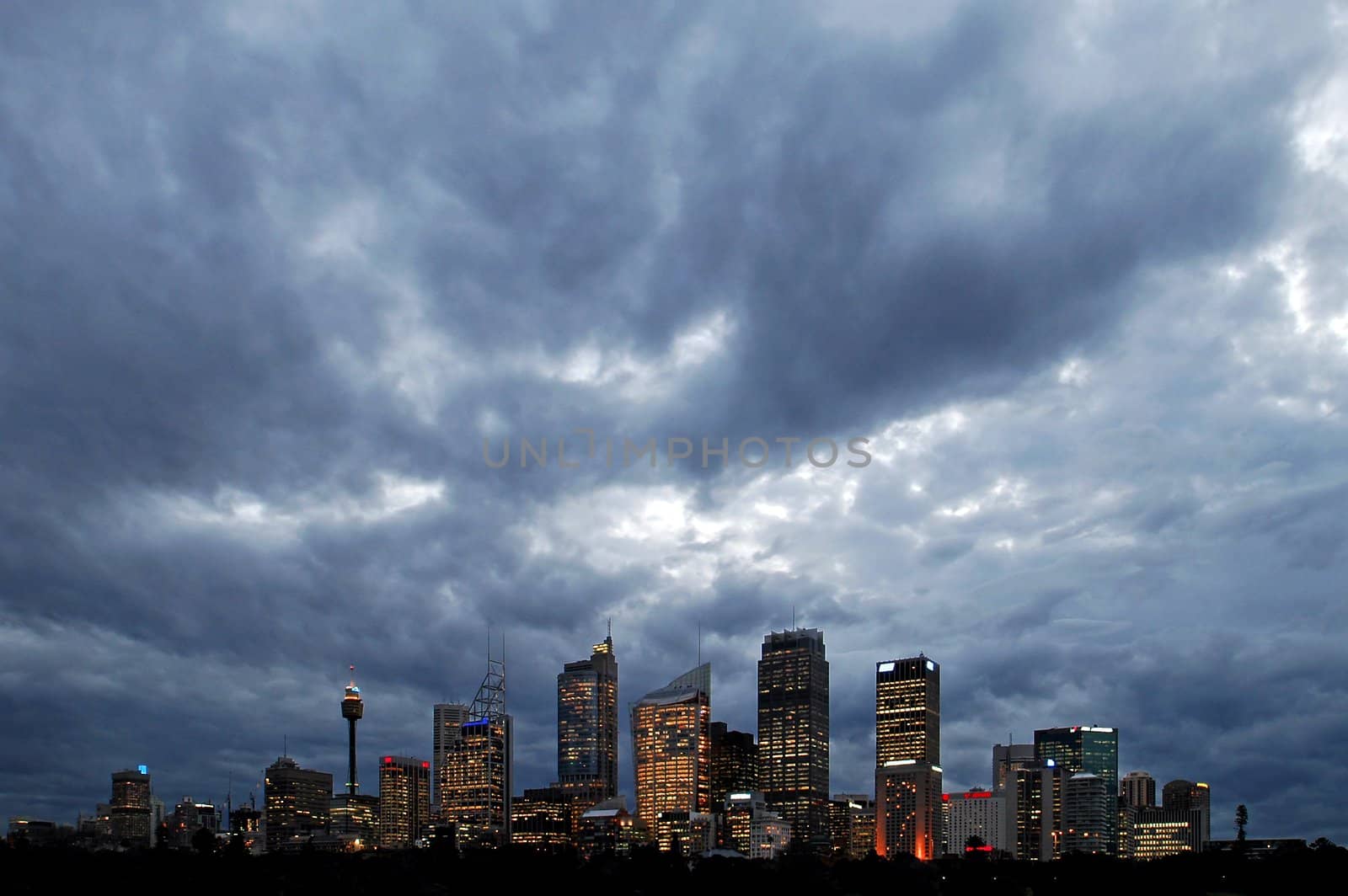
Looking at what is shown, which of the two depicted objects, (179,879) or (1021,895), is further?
(1021,895)

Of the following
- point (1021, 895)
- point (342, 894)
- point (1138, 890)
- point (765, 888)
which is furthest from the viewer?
point (1021, 895)

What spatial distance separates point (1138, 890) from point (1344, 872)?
28.0 metres

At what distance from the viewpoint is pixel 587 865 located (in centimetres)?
18788

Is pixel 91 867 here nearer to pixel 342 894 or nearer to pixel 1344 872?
pixel 342 894

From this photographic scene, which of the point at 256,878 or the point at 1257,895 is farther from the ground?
the point at 256,878

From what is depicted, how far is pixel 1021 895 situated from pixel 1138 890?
17412 mm

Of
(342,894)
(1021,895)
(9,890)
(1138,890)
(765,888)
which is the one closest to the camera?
(9,890)

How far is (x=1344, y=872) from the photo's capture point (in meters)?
168

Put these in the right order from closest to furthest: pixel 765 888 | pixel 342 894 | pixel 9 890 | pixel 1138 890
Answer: pixel 9 890 → pixel 342 894 → pixel 765 888 → pixel 1138 890

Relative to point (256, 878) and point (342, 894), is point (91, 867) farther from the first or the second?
point (342, 894)

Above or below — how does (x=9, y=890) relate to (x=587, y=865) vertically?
above

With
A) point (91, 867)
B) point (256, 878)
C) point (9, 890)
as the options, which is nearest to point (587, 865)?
point (256, 878)

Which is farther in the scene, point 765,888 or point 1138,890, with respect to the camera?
point 1138,890

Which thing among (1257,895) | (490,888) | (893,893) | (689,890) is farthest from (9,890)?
(1257,895)
